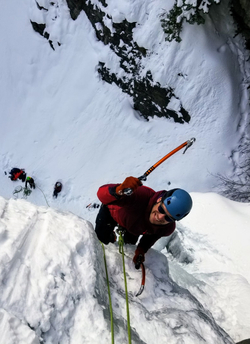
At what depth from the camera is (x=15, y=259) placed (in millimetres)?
1700

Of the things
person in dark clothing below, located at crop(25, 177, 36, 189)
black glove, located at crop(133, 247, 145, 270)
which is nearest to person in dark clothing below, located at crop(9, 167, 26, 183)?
person in dark clothing below, located at crop(25, 177, 36, 189)

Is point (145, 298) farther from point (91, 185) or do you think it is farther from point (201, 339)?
point (91, 185)

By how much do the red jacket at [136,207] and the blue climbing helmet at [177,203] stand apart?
0.25 metres

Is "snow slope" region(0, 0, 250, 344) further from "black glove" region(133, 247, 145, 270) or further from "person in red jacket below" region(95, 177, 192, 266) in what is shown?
"person in red jacket below" region(95, 177, 192, 266)

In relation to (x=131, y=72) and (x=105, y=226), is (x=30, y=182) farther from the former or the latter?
(x=105, y=226)

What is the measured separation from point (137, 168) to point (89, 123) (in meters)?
2.94

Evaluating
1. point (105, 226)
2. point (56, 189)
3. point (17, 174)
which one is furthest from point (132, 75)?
point (105, 226)

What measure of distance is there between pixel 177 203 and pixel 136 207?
50 cm

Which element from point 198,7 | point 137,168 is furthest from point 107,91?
point 198,7

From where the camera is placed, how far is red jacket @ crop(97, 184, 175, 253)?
2457 millimetres

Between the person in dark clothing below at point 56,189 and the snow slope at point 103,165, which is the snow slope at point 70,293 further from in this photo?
the person in dark clothing below at point 56,189

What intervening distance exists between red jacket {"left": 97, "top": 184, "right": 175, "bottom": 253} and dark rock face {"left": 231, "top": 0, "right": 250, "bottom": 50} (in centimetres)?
673

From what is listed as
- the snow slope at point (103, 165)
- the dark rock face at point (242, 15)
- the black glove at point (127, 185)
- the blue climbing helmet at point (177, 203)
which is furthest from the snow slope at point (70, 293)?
the dark rock face at point (242, 15)

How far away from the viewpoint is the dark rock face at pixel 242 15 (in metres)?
6.34
